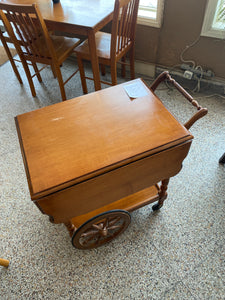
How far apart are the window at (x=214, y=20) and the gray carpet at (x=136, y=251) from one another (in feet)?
3.36

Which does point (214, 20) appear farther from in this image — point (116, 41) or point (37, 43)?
point (37, 43)

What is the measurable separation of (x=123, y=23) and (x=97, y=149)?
1.36 meters

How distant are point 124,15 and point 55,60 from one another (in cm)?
67

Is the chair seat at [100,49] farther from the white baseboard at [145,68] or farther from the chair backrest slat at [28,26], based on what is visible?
the white baseboard at [145,68]

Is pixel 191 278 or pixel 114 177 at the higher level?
pixel 114 177

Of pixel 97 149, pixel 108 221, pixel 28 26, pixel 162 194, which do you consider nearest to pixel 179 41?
pixel 28 26

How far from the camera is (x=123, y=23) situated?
1.77 metres

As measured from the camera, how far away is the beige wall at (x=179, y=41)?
183cm

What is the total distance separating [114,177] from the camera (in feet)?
2.91

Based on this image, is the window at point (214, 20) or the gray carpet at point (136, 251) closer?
the gray carpet at point (136, 251)

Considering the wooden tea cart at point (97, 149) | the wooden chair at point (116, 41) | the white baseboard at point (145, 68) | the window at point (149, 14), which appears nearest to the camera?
the wooden tea cart at point (97, 149)

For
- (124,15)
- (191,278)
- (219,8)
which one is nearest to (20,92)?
(124,15)

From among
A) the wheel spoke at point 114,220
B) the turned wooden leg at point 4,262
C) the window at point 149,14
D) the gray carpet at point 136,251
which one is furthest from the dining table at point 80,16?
the turned wooden leg at point 4,262

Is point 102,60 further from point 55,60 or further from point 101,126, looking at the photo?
point 101,126
